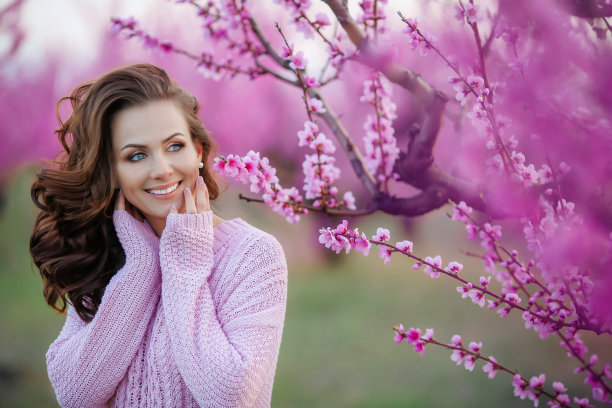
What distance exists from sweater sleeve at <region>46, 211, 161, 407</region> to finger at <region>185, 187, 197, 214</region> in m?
→ 0.16

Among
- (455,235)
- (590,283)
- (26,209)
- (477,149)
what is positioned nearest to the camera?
(590,283)

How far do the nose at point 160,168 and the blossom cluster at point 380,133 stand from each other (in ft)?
1.93

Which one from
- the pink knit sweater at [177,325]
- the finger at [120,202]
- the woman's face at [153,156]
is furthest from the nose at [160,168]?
the finger at [120,202]

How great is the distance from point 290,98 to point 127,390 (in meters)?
3.98

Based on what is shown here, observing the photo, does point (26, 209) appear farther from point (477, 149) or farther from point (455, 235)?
point (477, 149)

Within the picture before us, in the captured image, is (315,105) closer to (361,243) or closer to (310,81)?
(310,81)

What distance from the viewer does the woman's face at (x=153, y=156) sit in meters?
1.40

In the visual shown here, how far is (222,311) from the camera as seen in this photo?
1.38m

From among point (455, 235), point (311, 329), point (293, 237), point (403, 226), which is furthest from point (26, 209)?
point (455, 235)

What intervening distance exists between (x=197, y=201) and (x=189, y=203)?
0.11 ft

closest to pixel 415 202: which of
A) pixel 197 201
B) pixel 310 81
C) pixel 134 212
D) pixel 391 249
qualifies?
pixel 391 249

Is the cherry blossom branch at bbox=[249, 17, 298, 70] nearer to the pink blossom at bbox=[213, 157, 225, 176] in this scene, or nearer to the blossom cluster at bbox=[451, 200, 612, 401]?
the pink blossom at bbox=[213, 157, 225, 176]

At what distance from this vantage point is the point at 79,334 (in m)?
1.42

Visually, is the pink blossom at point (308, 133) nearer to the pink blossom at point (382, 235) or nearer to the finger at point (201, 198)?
the finger at point (201, 198)
